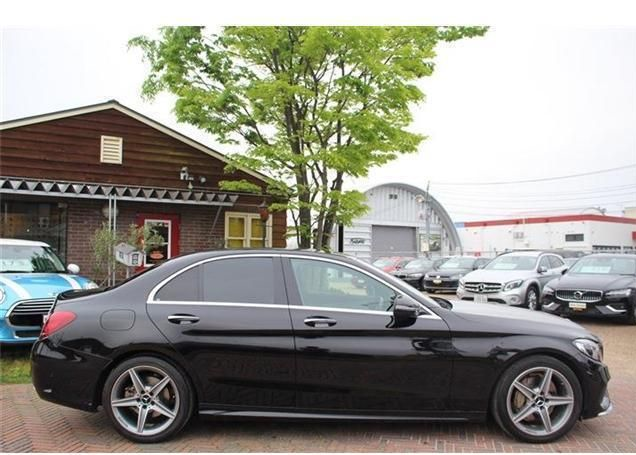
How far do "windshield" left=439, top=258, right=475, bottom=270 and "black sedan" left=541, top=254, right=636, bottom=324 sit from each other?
364 inches

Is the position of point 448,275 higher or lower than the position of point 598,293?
lower

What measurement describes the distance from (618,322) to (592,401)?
27.7 feet

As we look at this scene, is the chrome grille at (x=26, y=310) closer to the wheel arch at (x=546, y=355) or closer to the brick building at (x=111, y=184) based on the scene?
the wheel arch at (x=546, y=355)

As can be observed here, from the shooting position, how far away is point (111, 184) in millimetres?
13820

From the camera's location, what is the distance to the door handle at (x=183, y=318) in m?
4.63

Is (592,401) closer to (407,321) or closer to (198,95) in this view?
(407,321)

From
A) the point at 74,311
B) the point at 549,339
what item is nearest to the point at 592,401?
the point at 549,339

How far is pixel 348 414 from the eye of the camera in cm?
459

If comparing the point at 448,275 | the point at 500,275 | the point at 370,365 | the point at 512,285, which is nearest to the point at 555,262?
the point at 500,275

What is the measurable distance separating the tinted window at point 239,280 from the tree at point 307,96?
7365mm

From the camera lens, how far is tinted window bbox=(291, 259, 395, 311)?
4.75 metres

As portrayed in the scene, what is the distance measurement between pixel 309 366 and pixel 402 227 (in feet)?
123

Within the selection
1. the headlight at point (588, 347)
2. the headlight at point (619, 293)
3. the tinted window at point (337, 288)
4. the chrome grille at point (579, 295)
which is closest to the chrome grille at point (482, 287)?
the chrome grille at point (579, 295)

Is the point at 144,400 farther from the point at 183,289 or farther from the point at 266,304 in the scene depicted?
the point at 266,304
